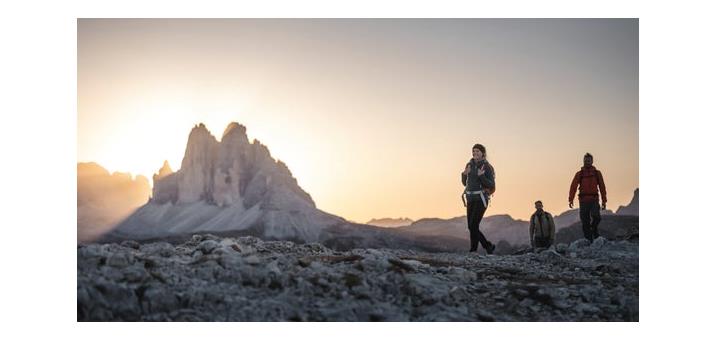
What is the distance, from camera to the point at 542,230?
24875 millimetres

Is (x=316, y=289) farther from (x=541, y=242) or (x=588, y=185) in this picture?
(x=588, y=185)

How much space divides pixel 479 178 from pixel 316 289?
896 centimetres

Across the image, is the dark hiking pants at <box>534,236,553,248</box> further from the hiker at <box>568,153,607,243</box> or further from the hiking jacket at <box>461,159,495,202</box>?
the hiking jacket at <box>461,159,495,202</box>

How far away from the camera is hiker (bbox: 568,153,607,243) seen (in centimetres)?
2439

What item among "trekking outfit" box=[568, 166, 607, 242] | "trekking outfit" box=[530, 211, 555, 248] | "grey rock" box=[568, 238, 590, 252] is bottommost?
"grey rock" box=[568, 238, 590, 252]

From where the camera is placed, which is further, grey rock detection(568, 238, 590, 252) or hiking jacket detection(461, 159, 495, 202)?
grey rock detection(568, 238, 590, 252)

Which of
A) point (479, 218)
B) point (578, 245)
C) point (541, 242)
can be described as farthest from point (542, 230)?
point (479, 218)

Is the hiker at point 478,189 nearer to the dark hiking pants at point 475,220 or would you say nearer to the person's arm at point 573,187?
the dark hiking pants at point 475,220

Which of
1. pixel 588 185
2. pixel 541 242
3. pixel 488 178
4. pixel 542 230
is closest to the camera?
pixel 488 178

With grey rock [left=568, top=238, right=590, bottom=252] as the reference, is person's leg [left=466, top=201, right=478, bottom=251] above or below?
above

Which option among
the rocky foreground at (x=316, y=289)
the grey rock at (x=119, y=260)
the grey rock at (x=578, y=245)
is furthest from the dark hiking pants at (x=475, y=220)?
the grey rock at (x=119, y=260)

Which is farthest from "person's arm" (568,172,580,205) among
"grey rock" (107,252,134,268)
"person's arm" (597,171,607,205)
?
"grey rock" (107,252,134,268)

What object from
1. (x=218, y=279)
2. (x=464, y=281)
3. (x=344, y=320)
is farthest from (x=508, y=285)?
(x=218, y=279)
